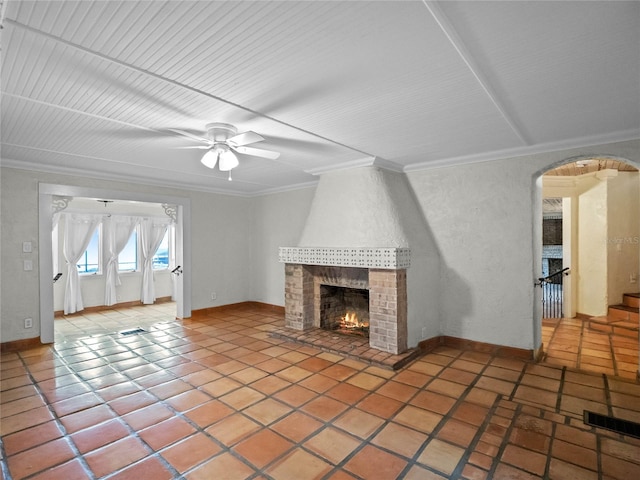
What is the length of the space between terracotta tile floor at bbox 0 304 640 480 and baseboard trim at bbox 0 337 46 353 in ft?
0.88

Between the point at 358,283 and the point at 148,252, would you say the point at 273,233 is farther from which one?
the point at 148,252

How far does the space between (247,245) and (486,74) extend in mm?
5525

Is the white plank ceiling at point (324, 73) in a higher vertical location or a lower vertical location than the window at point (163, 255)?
higher

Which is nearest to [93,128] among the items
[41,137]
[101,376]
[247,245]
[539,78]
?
[41,137]

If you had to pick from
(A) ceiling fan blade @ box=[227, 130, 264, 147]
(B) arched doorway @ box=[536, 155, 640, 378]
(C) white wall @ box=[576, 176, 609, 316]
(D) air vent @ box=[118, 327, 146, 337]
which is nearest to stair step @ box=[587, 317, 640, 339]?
(B) arched doorway @ box=[536, 155, 640, 378]

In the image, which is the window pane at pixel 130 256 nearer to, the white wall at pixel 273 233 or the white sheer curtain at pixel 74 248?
the white sheer curtain at pixel 74 248

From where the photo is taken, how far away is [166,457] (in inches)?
80.4

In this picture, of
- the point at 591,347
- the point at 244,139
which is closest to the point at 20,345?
the point at 244,139

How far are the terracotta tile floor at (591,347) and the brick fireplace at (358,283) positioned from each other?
1.78 metres

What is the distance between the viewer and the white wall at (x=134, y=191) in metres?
4.08

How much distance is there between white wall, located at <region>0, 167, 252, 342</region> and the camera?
161 inches

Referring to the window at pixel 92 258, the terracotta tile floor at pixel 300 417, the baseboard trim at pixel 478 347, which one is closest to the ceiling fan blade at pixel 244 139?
the terracotta tile floor at pixel 300 417

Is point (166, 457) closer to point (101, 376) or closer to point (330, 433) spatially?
point (330, 433)

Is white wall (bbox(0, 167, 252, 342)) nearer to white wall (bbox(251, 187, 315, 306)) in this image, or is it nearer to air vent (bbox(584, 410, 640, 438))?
white wall (bbox(251, 187, 315, 306))
